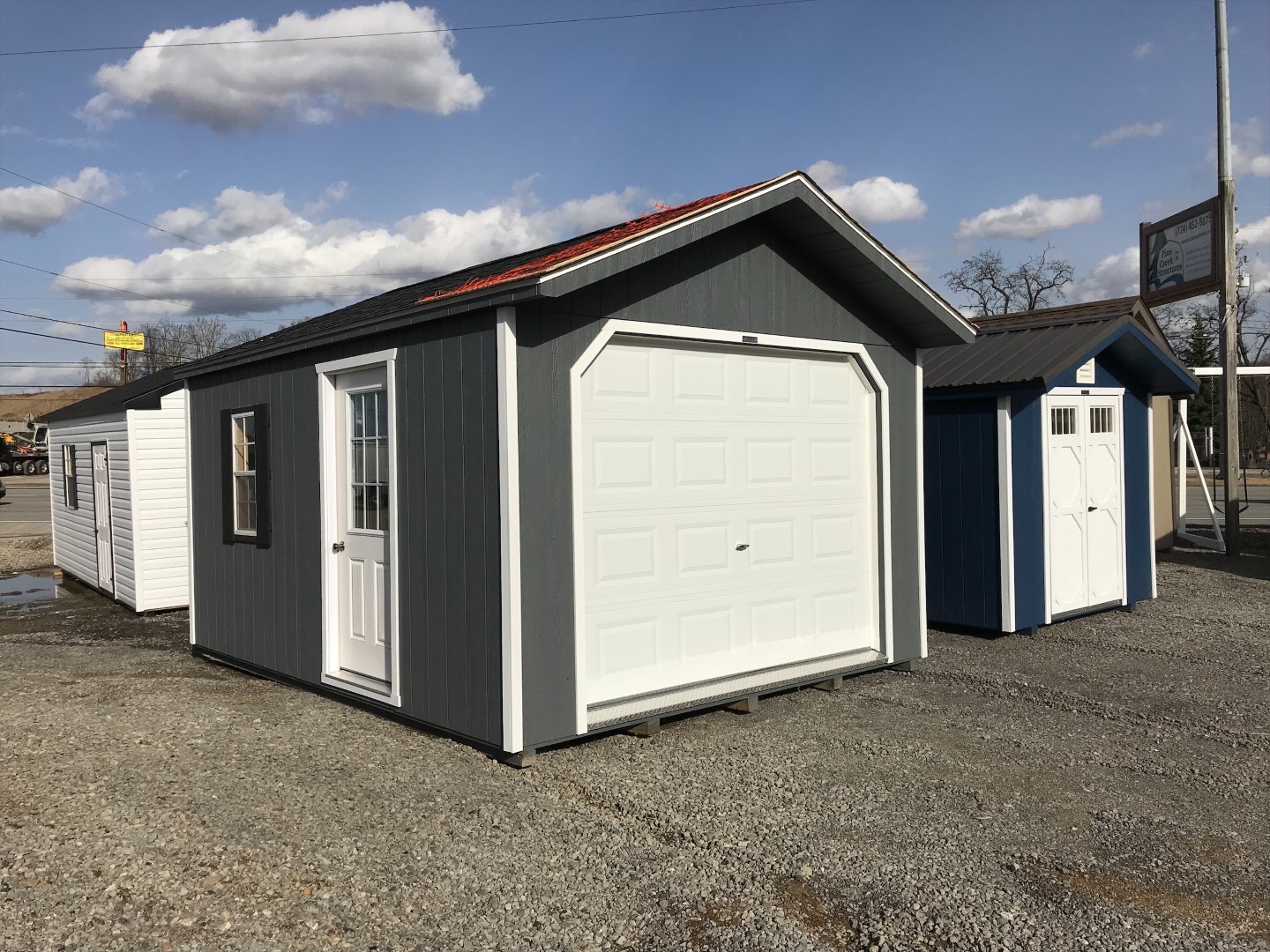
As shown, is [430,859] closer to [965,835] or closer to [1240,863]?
[965,835]

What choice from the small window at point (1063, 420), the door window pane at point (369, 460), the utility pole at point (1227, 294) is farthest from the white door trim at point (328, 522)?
the utility pole at point (1227, 294)

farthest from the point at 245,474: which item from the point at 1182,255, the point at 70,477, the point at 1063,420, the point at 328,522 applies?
the point at 1182,255

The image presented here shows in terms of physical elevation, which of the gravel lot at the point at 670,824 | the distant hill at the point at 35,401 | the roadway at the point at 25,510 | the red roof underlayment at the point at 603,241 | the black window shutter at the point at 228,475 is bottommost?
the gravel lot at the point at 670,824

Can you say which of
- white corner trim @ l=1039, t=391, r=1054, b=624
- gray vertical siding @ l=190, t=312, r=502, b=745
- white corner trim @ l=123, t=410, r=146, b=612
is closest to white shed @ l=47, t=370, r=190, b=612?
white corner trim @ l=123, t=410, r=146, b=612

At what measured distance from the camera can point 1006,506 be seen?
867 centimetres

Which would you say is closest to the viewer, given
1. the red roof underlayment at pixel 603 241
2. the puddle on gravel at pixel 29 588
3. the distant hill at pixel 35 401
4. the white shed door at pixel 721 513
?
the red roof underlayment at pixel 603 241

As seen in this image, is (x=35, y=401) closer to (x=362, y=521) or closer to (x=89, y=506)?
(x=89, y=506)

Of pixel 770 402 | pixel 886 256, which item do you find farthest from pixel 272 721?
pixel 886 256

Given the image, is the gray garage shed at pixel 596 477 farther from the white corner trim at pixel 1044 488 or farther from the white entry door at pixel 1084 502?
the white entry door at pixel 1084 502

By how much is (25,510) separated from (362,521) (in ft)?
82.4

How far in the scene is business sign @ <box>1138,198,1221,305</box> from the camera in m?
14.4

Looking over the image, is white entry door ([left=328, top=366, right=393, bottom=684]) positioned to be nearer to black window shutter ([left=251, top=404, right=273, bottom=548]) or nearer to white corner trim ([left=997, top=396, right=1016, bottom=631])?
black window shutter ([left=251, top=404, right=273, bottom=548])

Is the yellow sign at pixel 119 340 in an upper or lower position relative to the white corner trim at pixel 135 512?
upper

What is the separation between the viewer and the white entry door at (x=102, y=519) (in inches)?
479
